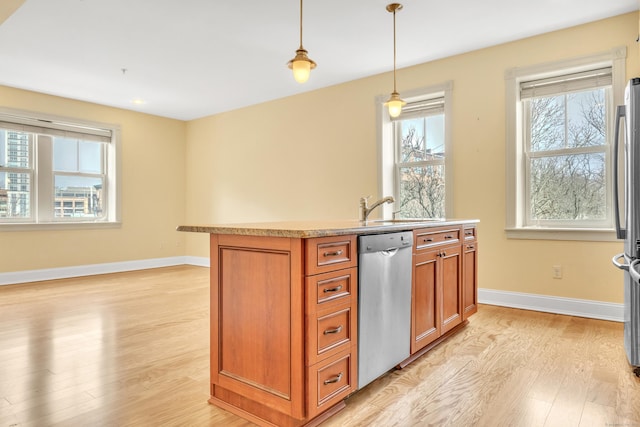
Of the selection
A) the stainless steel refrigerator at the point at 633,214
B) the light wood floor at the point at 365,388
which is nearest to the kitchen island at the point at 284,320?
the light wood floor at the point at 365,388

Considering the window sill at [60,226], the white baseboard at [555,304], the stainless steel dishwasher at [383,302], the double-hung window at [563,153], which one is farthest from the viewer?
the window sill at [60,226]

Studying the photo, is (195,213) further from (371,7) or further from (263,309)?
(263,309)

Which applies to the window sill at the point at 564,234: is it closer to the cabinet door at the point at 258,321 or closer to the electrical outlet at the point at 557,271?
the electrical outlet at the point at 557,271

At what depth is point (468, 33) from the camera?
3791mm

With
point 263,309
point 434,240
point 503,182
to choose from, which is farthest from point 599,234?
point 263,309

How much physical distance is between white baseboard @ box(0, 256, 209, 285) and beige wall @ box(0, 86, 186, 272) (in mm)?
68

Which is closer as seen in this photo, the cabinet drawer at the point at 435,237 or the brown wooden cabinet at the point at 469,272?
the cabinet drawer at the point at 435,237

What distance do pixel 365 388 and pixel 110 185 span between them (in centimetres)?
567

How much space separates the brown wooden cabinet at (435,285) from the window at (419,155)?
1.51m

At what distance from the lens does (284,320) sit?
173cm

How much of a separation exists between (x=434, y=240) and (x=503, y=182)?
1761 mm

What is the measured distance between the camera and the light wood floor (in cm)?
188

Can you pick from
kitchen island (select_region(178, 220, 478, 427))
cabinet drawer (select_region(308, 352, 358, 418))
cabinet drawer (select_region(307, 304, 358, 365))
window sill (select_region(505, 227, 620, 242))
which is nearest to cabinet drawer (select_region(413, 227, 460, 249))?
kitchen island (select_region(178, 220, 478, 427))

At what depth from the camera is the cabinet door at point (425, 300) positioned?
2.45m
